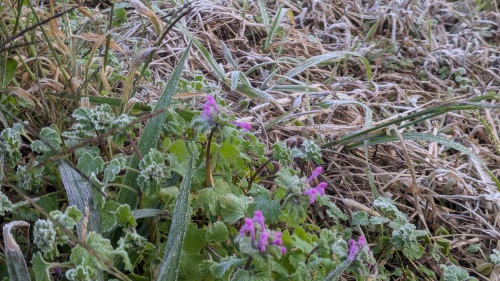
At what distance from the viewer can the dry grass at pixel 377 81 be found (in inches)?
60.2

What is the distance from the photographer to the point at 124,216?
949 mm

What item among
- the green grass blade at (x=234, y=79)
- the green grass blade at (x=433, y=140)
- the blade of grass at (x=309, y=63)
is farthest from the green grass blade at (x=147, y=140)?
the blade of grass at (x=309, y=63)

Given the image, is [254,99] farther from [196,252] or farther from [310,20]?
[310,20]

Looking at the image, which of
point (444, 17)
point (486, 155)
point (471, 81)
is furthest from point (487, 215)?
point (444, 17)

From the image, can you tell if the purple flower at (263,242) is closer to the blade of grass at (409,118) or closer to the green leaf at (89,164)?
the green leaf at (89,164)

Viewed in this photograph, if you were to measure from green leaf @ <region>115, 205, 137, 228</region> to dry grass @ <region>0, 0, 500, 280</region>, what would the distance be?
1.37 ft

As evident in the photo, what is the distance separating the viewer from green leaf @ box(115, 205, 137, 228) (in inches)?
37.0

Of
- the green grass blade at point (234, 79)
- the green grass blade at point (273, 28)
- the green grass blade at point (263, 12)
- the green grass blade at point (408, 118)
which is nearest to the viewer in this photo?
the green grass blade at point (408, 118)

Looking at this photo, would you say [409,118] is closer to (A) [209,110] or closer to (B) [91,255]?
(A) [209,110]

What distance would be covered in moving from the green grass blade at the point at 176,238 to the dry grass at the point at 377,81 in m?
0.47

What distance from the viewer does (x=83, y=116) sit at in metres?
1.04

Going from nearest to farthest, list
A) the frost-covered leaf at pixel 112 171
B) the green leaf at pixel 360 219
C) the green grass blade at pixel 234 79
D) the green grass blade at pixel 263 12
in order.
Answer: the frost-covered leaf at pixel 112 171 → the green leaf at pixel 360 219 → the green grass blade at pixel 234 79 → the green grass blade at pixel 263 12

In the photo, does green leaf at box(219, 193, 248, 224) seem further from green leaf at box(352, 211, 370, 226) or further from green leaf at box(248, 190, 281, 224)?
green leaf at box(352, 211, 370, 226)

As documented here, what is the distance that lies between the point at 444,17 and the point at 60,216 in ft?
8.22
